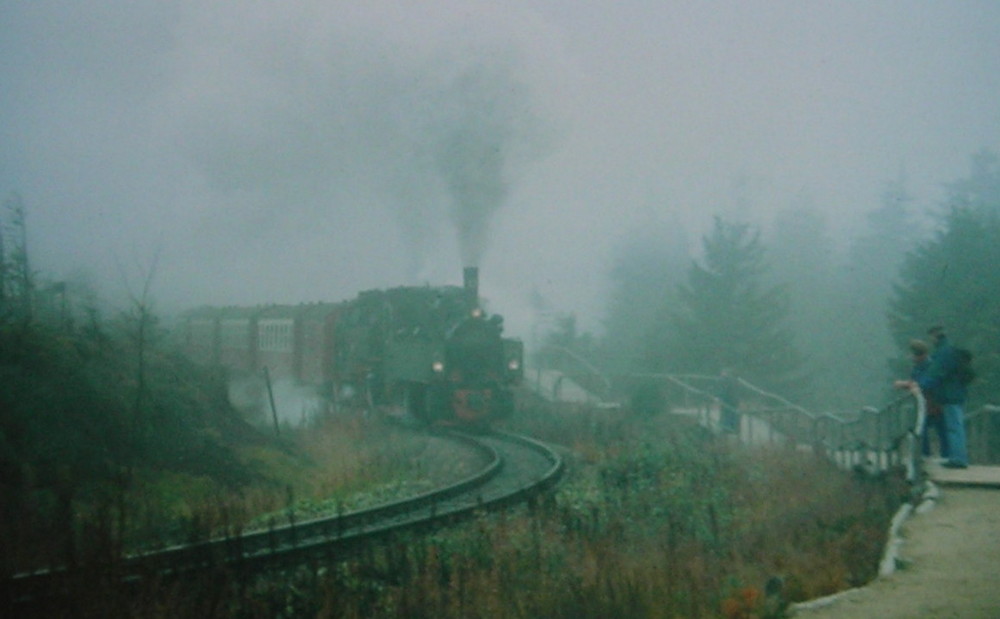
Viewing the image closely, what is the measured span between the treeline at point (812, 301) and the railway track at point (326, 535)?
13241mm

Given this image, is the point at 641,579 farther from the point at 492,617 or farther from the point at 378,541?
the point at 378,541

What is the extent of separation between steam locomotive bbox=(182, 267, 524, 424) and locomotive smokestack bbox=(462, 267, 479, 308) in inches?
1.0

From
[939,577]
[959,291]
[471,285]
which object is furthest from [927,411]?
[959,291]

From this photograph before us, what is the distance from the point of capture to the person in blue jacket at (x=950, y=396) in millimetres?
10148

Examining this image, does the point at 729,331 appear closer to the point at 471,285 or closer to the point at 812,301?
the point at 471,285

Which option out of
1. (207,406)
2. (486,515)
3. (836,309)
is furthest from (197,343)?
(836,309)

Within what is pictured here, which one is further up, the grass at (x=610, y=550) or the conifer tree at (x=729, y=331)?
the conifer tree at (x=729, y=331)

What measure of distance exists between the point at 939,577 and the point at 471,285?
14501 mm

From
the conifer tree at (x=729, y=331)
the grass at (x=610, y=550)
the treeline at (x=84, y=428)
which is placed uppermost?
the conifer tree at (x=729, y=331)

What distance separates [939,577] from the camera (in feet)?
19.7

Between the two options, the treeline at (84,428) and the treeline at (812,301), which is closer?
the treeline at (84,428)

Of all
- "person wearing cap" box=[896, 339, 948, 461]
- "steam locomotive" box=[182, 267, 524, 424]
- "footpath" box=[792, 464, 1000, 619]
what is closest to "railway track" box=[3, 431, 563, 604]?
"steam locomotive" box=[182, 267, 524, 424]

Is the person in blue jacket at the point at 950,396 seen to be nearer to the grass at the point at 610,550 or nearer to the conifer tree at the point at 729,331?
the grass at the point at 610,550

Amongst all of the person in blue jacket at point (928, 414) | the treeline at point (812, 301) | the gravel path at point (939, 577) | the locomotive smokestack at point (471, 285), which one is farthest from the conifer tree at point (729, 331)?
the gravel path at point (939, 577)
